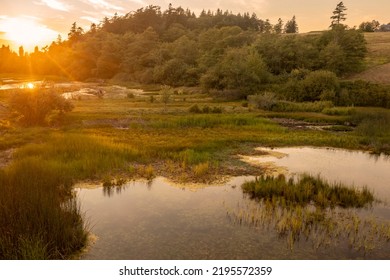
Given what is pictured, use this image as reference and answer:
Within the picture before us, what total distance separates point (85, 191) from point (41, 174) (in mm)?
2294

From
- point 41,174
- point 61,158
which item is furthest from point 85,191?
point 61,158

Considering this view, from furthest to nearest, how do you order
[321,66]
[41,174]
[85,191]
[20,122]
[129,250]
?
1. [321,66]
2. [20,122]
3. [85,191]
4. [41,174]
5. [129,250]

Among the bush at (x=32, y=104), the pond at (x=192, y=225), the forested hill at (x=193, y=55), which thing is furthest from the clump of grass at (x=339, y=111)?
the bush at (x=32, y=104)

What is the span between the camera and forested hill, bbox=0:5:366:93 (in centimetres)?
7369

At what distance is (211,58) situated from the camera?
303ft

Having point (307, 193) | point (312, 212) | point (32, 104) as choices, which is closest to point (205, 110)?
point (32, 104)

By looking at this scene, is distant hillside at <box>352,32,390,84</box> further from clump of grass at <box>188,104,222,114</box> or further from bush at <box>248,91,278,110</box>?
clump of grass at <box>188,104,222,114</box>

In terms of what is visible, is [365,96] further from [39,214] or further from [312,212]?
[39,214]

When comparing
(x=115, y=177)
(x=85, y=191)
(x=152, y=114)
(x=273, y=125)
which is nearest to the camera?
(x=85, y=191)

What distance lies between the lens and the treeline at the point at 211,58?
67.9 m

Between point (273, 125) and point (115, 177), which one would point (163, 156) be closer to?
point (115, 177)

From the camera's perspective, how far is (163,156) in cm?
2472

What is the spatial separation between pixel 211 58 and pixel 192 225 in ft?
267

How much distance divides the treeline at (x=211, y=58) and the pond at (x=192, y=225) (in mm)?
42855
